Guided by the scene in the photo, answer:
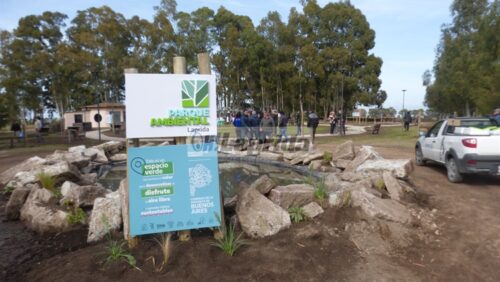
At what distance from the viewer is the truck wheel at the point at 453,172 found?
7.24 metres

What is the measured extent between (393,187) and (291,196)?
6.76 feet

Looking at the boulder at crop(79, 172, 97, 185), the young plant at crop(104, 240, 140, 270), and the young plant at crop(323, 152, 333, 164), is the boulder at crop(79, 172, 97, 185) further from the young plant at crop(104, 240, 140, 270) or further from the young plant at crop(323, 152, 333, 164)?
the young plant at crop(323, 152, 333, 164)

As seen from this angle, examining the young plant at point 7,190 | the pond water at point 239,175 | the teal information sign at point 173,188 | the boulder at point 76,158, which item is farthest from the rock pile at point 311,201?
the boulder at point 76,158

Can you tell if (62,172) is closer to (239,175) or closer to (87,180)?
(87,180)

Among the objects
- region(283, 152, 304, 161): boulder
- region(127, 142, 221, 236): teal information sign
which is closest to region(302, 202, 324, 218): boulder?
region(127, 142, 221, 236): teal information sign

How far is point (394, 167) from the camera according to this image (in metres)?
6.98

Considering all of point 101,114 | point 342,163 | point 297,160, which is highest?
point 101,114

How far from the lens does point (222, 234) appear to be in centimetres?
422

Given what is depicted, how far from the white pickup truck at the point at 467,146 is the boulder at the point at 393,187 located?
203cm

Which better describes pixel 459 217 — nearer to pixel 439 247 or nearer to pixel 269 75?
pixel 439 247

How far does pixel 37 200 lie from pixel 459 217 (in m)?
7.32

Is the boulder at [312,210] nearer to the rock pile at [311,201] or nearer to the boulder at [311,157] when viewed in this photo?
the rock pile at [311,201]

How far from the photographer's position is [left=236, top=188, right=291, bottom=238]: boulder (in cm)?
439

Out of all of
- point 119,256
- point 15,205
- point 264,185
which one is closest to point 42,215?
point 15,205
